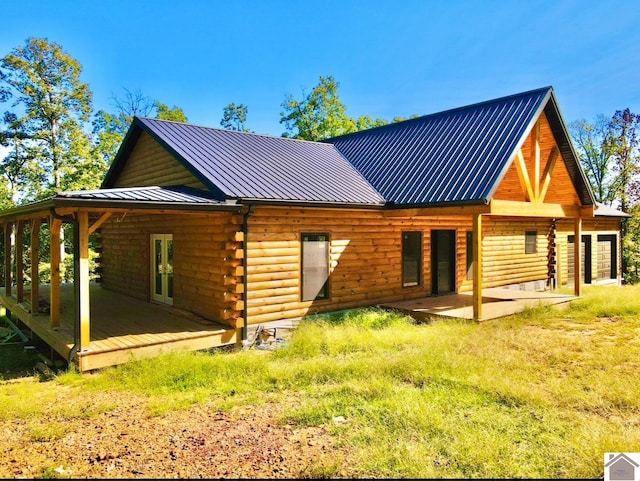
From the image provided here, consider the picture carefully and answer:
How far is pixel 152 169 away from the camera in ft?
40.9

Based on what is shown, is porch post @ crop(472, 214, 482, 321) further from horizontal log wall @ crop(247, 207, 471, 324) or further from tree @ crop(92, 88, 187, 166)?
tree @ crop(92, 88, 187, 166)

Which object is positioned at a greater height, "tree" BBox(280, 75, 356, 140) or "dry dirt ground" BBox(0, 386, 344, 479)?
"tree" BBox(280, 75, 356, 140)

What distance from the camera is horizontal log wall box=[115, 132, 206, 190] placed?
1071cm

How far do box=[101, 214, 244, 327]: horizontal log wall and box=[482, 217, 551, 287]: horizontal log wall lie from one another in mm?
9045

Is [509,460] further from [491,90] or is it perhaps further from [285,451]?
[491,90]

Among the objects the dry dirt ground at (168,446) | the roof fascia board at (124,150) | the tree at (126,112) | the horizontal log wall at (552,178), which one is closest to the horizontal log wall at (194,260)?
the roof fascia board at (124,150)

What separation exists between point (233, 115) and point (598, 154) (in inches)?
1131

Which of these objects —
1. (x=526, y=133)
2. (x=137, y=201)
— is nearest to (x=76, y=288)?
(x=137, y=201)

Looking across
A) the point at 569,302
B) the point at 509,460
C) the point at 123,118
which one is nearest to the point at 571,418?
the point at 509,460

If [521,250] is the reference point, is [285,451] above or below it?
below

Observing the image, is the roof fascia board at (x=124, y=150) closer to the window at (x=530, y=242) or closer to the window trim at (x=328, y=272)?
the window trim at (x=328, y=272)

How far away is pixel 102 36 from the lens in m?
25.5

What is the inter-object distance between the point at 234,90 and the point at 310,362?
34671mm

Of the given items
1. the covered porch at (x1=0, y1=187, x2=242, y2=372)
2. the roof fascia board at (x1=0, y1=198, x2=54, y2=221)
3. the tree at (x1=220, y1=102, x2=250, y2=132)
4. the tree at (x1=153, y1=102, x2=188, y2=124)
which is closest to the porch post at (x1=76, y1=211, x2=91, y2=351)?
the covered porch at (x1=0, y1=187, x2=242, y2=372)
